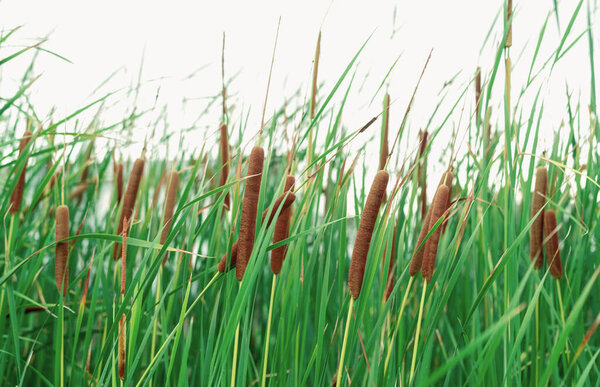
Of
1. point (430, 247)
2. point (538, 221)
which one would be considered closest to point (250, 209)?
point (430, 247)

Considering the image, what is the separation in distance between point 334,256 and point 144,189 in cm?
76

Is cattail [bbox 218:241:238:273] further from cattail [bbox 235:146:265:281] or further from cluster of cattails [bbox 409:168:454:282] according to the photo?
cluster of cattails [bbox 409:168:454:282]

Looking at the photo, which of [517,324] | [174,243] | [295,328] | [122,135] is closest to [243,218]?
[295,328]

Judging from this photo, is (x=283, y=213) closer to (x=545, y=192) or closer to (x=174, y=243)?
(x=545, y=192)

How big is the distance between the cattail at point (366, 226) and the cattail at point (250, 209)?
0.50 feet

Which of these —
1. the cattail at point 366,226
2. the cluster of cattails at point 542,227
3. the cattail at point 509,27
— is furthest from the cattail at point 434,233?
the cattail at point 509,27

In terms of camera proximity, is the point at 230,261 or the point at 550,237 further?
the point at 550,237

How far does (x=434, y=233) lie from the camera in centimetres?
83

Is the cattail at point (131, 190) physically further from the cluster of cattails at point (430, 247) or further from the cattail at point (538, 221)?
the cattail at point (538, 221)

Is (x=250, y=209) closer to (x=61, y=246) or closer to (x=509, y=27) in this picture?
(x=61, y=246)

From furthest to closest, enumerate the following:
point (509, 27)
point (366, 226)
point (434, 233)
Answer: point (509, 27), point (434, 233), point (366, 226)

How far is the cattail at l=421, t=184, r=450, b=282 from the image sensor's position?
2.53ft

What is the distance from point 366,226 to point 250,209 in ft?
0.54

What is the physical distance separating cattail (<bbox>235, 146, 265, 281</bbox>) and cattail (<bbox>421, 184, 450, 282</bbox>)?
0.89 ft
